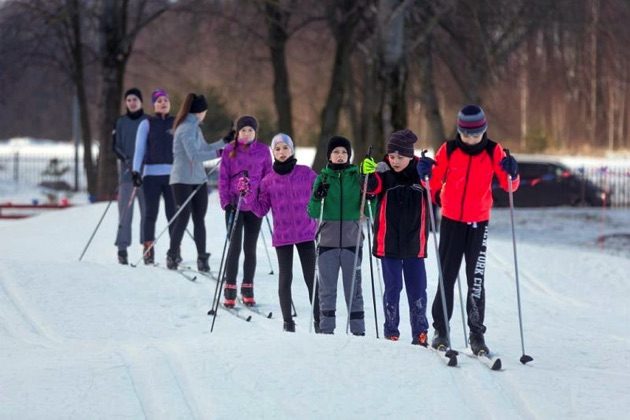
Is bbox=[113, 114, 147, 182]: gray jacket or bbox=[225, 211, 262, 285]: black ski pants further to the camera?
bbox=[113, 114, 147, 182]: gray jacket

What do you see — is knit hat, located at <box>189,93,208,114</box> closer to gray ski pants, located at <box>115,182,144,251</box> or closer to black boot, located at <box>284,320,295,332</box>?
gray ski pants, located at <box>115,182,144,251</box>

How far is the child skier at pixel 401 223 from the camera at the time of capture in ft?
26.9

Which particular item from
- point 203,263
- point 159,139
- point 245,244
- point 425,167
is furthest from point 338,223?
point 159,139

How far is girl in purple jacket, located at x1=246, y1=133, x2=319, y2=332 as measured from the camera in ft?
29.4

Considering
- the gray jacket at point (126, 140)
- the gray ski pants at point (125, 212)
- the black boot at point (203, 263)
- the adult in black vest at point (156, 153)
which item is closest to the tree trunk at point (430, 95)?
the gray ski pants at point (125, 212)

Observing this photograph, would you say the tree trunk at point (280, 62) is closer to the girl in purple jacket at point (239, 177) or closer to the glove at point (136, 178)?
the glove at point (136, 178)

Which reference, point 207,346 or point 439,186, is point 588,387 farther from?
point 207,346

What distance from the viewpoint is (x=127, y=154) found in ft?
41.9

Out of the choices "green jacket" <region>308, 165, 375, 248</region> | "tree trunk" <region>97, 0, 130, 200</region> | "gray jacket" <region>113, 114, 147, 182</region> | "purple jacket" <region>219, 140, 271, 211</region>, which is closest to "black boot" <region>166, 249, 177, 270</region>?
"gray jacket" <region>113, 114, 147, 182</region>

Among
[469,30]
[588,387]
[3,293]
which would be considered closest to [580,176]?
[469,30]

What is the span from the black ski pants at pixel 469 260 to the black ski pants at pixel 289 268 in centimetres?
121

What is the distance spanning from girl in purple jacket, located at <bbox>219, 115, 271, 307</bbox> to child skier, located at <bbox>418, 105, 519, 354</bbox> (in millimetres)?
2348

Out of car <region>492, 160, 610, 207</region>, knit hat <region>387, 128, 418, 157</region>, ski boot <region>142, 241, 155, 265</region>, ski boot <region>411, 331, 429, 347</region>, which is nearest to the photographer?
knit hat <region>387, 128, 418, 157</region>

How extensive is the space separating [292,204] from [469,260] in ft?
4.86
